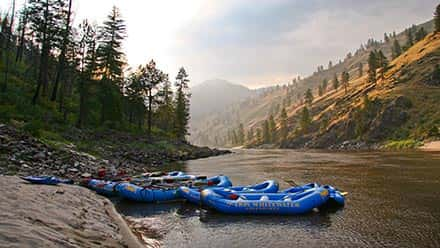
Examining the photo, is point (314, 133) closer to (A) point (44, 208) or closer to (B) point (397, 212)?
(B) point (397, 212)

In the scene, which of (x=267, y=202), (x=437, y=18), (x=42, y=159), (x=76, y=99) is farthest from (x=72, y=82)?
(x=437, y=18)

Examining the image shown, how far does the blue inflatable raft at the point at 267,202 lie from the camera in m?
16.0

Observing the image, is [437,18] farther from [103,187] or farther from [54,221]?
[54,221]

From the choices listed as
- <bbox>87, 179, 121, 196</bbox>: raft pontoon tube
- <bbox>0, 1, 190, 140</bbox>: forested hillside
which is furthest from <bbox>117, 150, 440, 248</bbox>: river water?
<bbox>0, 1, 190, 140</bbox>: forested hillside

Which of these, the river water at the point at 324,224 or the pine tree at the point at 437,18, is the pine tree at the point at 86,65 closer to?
the river water at the point at 324,224

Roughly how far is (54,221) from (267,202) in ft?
32.1

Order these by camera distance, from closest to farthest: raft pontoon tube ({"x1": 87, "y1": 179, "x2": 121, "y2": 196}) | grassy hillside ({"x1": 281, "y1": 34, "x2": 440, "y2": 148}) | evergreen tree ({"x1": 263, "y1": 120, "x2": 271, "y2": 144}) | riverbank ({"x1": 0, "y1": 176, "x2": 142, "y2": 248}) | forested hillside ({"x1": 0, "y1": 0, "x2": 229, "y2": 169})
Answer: riverbank ({"x1": 0, "y1": 176, "x2": 142, "y2": 248})
raft pontoon tube ({"x1": 87, "y1": 179, "x2": 121, "y2": 196})
forested hillside ({"x1": 0, "y1": 0, "x2": 229, "y2": 169})
grassy hillside ({"x1": 281, "y1": 34, "x2": 440, "y2": 148})
evergreen tree ({"x1": 263, "y1": 120, "x2": 271, "y2": 144})

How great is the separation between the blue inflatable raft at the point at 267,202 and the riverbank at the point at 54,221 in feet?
16.4

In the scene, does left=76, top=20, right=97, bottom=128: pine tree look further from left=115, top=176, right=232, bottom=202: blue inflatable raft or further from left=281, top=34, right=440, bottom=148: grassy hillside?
left=281, top=34, right=440, bottom=148: grassy hillside

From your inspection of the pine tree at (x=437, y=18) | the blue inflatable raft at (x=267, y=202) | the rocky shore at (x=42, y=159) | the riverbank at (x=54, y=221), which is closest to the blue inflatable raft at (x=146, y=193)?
the riverbank at (x=54, y=221)

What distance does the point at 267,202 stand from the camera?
16172 millimetres

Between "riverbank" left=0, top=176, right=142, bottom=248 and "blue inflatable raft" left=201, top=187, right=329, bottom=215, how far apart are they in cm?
501

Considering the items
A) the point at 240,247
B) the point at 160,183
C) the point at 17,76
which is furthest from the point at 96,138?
the point at 240,247

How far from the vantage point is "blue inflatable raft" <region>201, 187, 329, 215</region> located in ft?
52.6
